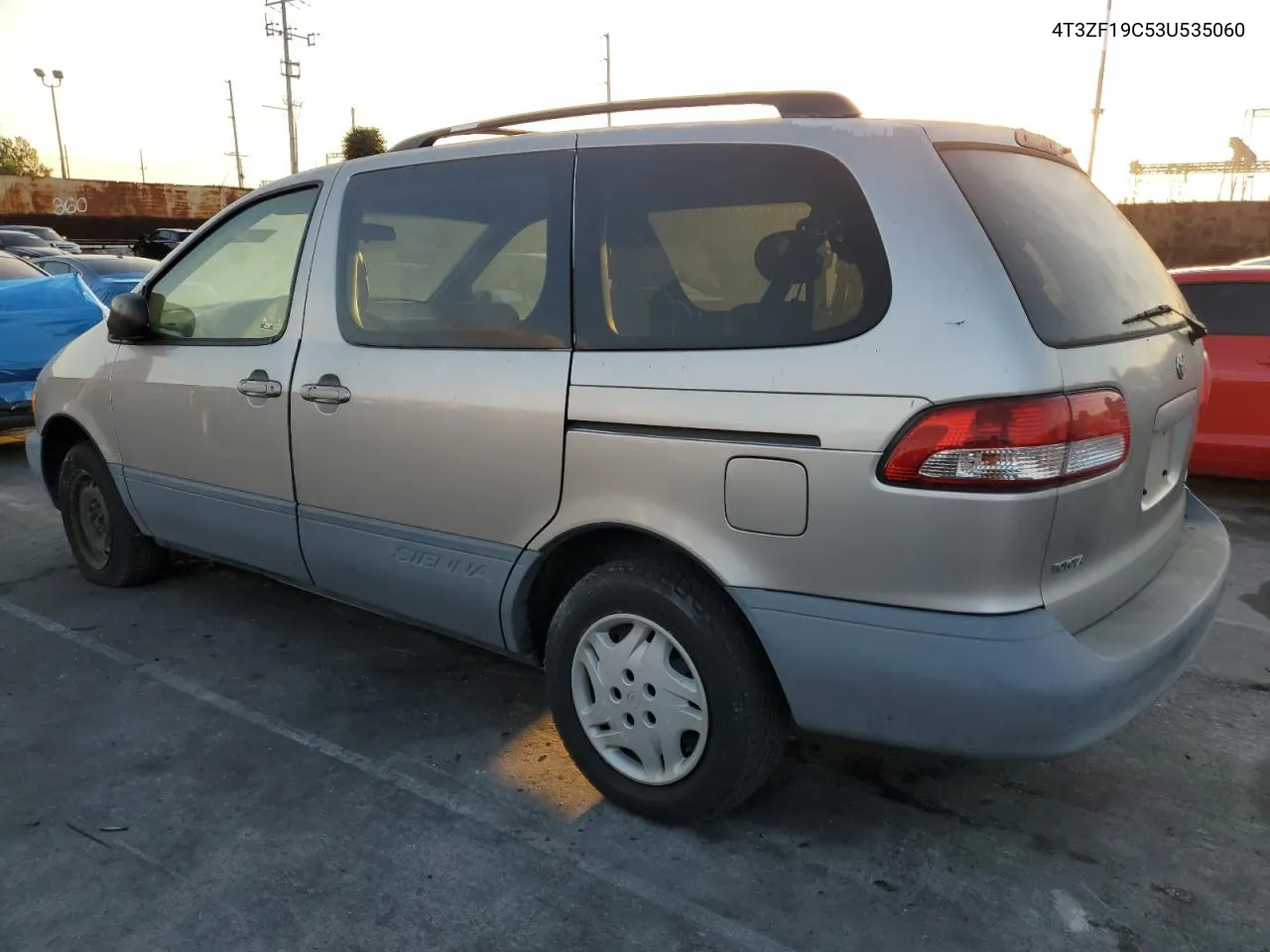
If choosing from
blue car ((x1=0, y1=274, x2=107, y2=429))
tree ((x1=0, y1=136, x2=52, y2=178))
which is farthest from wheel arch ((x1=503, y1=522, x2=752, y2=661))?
tree ((x1=0, y1=136, x2=52, y2=178))

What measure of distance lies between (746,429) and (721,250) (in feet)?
1.66

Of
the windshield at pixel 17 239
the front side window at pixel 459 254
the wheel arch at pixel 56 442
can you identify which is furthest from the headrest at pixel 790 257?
the windshield at pixel 17 239

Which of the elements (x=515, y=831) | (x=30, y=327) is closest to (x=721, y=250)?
(x=515, y=831)

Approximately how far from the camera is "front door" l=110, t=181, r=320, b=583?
3365mm

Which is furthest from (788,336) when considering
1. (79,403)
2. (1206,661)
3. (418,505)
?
(79,403)

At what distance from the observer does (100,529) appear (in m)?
4.52


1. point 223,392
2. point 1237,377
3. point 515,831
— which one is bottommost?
point 515,831

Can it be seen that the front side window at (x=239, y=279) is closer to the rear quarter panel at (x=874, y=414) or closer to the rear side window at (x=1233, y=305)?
the rear quarter panel at (x=874, y=414)

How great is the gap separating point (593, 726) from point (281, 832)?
0.88 m

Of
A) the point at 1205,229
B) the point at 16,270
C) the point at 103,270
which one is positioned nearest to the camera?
the point at 16,270

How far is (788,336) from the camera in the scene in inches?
88.0

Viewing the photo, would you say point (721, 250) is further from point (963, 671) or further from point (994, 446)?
point (963, 671)

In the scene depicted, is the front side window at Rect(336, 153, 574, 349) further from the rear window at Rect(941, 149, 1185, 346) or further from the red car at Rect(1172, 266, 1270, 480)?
the red car at Rect(1172, 266, 1270, 480)

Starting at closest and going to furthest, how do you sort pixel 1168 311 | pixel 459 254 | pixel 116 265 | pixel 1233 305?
1. pixel 1168 311
2. pixel 459 254
3. pixel 1233 305
4. pixel 116 265
